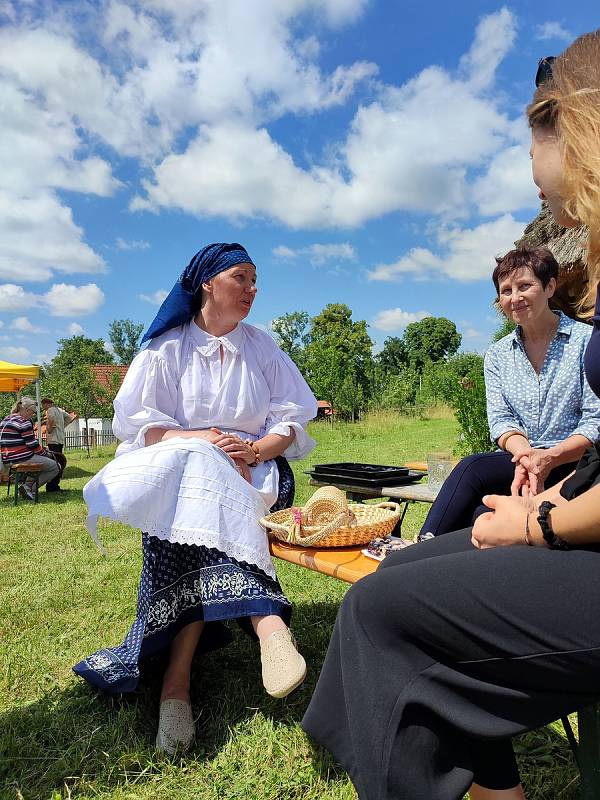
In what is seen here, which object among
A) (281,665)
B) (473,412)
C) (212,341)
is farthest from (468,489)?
(473,412)

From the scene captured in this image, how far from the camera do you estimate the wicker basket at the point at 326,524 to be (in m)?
2.23

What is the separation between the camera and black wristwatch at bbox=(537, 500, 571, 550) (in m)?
1.18

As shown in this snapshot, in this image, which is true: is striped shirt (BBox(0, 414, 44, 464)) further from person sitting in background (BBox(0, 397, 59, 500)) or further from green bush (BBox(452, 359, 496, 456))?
green bush (BBox(452, 359, 496, 456))

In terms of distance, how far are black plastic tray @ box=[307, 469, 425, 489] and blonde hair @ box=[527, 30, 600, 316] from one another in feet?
7.78

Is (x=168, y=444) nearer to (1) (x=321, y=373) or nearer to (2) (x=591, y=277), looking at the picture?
(2) (x=591, y=277)

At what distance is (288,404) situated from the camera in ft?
9.48

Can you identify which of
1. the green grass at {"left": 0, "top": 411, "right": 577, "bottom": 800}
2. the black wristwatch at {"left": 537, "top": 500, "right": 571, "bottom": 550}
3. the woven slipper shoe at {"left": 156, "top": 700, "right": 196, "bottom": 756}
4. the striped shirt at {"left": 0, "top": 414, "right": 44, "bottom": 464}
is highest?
the black wristwatch at {"left": 537, "top": 500, "right": 571, "bottom": 550}

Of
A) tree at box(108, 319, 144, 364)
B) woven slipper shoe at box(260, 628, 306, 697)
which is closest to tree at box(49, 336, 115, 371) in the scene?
tree at box(108, 319, 144, 364)

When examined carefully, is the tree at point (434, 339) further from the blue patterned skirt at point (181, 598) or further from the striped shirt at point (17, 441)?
the blue patterned skirt at point (181, 598)

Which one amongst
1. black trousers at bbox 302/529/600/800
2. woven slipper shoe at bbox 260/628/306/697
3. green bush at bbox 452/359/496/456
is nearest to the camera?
black trousers at bbox 302/529/600/800

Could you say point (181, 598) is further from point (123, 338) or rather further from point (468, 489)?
point (123, 338)

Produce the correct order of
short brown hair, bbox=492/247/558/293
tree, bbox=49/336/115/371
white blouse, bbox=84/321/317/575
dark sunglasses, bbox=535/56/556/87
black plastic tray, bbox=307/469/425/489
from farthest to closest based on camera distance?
tree, bbox=49/336/115/371 < black plastic tray, bbox=307/469/425/489 < short brown hair, bbox=492/247/558/293 < white blouse, bbox=84/321/317/575 < dark sunglasses, bbox=535/56/556/87

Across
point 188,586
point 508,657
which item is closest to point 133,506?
point 188,586

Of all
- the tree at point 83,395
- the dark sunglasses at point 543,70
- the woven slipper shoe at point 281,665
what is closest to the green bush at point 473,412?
the woven slipper shoe at point 281,665
